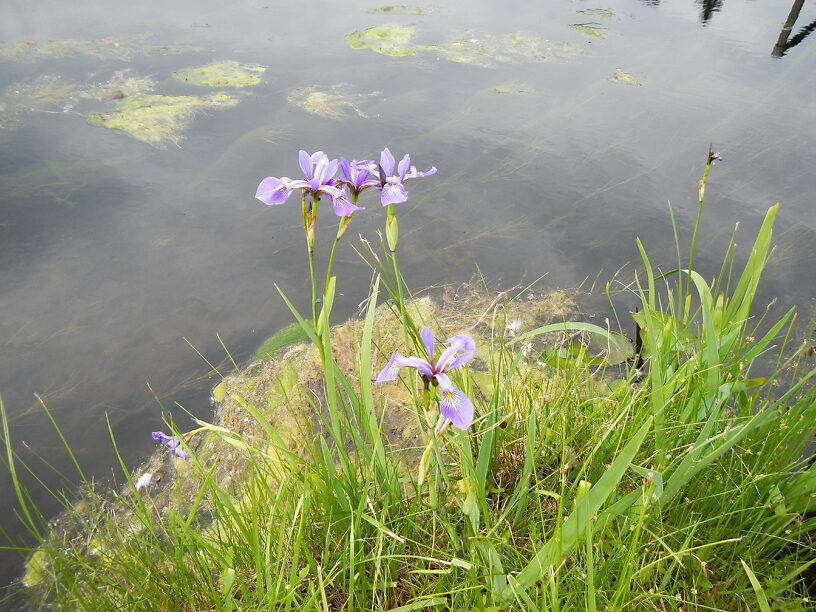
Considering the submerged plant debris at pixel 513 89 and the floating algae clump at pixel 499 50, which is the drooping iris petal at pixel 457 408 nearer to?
the submerged plant debris at pixel 513 89

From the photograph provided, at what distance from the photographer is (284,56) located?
488 cm

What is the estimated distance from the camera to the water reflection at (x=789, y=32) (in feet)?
15.7

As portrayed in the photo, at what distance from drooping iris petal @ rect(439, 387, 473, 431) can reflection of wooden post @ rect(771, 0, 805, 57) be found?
536 centimetres

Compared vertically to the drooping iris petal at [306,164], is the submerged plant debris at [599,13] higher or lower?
lower

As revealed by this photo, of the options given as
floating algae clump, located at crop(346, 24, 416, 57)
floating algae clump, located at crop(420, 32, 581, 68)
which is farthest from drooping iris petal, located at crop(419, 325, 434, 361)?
floating algae clump, located at crop(346, 24, 416, 57)

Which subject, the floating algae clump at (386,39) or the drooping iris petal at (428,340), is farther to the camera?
the floating algae clump at (386,39)

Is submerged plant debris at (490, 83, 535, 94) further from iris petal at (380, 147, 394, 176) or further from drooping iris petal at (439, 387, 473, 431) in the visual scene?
drooping iris petal at (439, 387, 473, 431)

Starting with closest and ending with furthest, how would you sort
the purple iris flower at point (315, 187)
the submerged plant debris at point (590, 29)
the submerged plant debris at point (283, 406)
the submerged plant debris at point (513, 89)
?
the purple iris flower at point (315, 187)
the submerged plant debris at point (283, 406)
the submerged plant debris at point (513, 89)
the submerged plant debris at point (590, 29)

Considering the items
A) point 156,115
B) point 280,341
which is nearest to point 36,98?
point 156,115

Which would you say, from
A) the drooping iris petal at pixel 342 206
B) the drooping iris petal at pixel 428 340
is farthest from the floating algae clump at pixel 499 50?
the drooping iris petal at pixel 428 340

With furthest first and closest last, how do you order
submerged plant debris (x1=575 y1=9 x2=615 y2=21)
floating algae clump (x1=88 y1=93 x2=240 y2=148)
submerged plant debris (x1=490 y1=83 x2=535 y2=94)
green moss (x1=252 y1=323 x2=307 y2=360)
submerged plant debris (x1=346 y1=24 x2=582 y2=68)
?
submerged plant debris (x1=575 y1=9 x2=615 y2=21) → submerged plant debris (x1=346 y1=24 x2=582 y2=68) → submerged plant debris (x1=490 y1=83 x2=535 y2=94) → floating algae clump (x1=88 y1=93 x2=240 y2=148) → green moss (x1=252 y1=323 x2=307 y2=360)

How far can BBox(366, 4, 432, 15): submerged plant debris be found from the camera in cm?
584

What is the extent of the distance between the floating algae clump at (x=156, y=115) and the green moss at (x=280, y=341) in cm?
196

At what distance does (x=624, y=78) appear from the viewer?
4.46 meters
